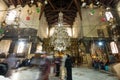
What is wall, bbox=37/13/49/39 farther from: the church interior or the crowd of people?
the crowd of people

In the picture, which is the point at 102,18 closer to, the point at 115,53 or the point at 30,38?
the point at 115,53

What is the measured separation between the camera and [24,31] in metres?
8.75

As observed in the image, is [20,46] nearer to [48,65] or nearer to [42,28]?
[48,65]

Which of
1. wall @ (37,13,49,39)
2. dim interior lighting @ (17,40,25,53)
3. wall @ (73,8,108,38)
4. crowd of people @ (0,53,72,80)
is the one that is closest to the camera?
crowd of people @ (0,53,72,80)

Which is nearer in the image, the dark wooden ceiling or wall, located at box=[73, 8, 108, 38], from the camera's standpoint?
wall, located at box=[73, 8, 108, 38]

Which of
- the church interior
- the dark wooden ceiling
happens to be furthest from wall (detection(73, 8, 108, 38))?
the dark wooden ceiling

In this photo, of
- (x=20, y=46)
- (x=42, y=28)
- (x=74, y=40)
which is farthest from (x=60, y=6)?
(x=20, y=46)

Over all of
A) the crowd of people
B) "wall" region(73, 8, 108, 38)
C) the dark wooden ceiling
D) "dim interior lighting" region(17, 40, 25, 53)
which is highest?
the dark wooden ceiling

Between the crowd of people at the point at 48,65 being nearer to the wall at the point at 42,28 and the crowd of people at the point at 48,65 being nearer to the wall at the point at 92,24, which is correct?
the wall at the point at 42,28

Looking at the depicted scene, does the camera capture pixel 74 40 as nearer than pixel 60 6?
Yes

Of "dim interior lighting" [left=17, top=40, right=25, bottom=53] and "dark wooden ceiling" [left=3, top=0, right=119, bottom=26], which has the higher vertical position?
"dark wooden ceiling" [left=3, top=0, right=119, bottom=26]

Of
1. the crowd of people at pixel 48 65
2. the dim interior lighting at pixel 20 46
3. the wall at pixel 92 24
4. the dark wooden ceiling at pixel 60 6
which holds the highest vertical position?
the dark wooden ceiling at pixel 60 6

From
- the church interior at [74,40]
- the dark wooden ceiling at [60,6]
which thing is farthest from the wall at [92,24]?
the dark wooden ceiling at [60,6]

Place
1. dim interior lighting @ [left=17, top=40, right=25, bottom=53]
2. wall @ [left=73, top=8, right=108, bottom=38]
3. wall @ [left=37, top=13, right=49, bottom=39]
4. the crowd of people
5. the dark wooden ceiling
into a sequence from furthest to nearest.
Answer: wall @ [left=37, top=13, right=49, bottom=39]
the dark wooden ceiling
wall @ [left=73, top=8, right=108, bottom=38]
dim interior lighting @ [left=17, top=40, right=25, bottom=53]
the crowd of people
